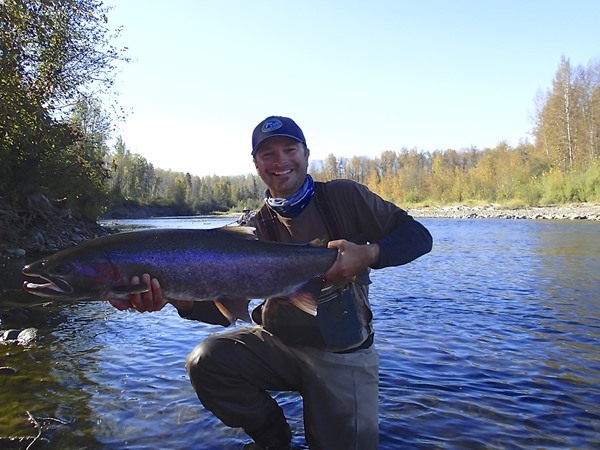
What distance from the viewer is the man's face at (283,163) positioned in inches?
148

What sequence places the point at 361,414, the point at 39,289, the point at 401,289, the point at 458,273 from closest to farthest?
the point at 39,289 → the point at 361,414 → the point at 401,289 → the point at 458,273

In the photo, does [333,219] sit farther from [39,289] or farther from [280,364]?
[39,289]

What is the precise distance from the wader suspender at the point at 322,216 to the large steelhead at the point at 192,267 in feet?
1.53

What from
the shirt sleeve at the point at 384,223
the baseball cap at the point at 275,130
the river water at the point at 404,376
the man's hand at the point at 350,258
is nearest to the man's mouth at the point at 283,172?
the baseball cap at the point at 275,130

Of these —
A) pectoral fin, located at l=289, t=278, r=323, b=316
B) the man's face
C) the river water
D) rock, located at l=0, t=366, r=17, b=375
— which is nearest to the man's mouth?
the man's face

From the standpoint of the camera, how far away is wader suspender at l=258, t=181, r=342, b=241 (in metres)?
3.76

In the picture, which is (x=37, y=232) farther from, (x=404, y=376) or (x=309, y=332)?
(x=309, y=332)

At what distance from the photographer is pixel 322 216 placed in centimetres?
380

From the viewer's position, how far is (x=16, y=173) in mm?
20562

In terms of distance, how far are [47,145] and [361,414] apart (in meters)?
21.1

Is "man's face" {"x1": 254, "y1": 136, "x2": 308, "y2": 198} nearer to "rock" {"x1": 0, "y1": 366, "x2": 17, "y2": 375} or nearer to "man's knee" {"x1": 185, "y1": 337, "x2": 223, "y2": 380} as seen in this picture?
"man's knee" {"x1": 185, "y1": 337, "x2": 223, "y2": 380}

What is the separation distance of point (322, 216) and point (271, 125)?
2.57ft

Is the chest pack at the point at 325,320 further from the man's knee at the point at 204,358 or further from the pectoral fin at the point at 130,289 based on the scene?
the pectoral fin at the point at 130,289

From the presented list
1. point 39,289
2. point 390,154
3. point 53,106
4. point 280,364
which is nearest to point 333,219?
point 280,364
